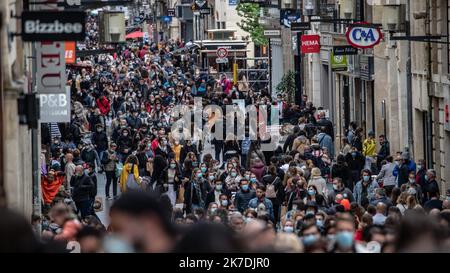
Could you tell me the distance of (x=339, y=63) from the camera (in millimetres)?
50938

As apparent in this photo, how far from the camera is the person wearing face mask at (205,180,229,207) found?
104 feet

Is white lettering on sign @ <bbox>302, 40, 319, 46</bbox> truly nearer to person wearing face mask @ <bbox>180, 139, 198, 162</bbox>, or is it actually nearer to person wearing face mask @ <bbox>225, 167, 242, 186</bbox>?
person wearing face mask @ <bbox>180, 139, 198, 162</bbox>

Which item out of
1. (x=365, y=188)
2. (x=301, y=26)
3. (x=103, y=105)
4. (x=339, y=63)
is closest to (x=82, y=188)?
(x=365, y=188)

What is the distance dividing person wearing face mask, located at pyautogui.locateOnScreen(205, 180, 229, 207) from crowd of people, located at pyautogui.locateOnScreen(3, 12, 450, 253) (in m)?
0.03

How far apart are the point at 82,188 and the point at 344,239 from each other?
18.8 meters

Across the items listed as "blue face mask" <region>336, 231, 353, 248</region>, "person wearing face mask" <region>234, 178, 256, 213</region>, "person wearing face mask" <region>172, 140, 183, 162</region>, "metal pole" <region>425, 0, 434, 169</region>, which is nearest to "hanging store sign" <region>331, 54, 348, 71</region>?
"person wearing face mask" <region>172, 140, 183, 162</region>

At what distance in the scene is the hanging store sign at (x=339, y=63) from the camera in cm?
5072

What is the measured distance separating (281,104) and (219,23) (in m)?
46.5

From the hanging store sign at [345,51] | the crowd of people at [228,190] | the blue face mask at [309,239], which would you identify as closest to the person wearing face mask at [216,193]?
the crowd of people at [228,190]

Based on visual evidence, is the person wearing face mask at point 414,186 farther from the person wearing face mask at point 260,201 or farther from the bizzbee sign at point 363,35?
the bizzbee sign at point 363,35

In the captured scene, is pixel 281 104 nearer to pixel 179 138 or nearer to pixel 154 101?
pixel 154 101

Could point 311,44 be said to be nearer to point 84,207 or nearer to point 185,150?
point 185,150

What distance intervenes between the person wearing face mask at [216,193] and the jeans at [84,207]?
7.18 feet

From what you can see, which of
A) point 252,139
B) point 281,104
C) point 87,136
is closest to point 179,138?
point 252,139
